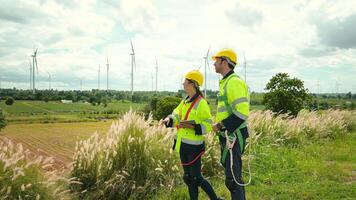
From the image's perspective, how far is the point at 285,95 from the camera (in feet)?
68.5

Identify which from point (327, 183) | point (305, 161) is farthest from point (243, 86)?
point (305, 161)

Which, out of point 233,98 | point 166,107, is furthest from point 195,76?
point 166,107

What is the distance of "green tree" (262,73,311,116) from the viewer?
829 inches

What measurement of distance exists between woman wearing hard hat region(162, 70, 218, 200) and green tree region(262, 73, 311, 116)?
15594 millimetres

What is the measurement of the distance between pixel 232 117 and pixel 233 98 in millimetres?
255

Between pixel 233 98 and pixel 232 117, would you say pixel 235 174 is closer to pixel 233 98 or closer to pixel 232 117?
pixel 232 117

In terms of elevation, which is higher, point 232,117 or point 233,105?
point 233,105

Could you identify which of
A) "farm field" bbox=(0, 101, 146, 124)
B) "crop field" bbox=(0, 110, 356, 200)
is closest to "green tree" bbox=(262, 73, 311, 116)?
"crop field" bbox=(0, 110, 356, 200)

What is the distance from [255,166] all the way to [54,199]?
17.6 ft

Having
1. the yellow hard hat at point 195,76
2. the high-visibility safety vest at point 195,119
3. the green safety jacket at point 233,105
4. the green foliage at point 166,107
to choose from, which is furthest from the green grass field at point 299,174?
the green foliage at point 166,107

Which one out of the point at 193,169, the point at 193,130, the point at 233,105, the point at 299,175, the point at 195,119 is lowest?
the point at 299,175

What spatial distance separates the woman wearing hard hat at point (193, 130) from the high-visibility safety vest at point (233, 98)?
47cm

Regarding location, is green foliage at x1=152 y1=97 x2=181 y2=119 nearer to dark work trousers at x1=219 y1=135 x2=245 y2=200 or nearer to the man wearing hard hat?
the man wearing hard hat

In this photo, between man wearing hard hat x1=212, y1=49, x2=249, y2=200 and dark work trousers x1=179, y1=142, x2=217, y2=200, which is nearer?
man wearing hard hat x1=212, y1=49, x2=249, y2=200
